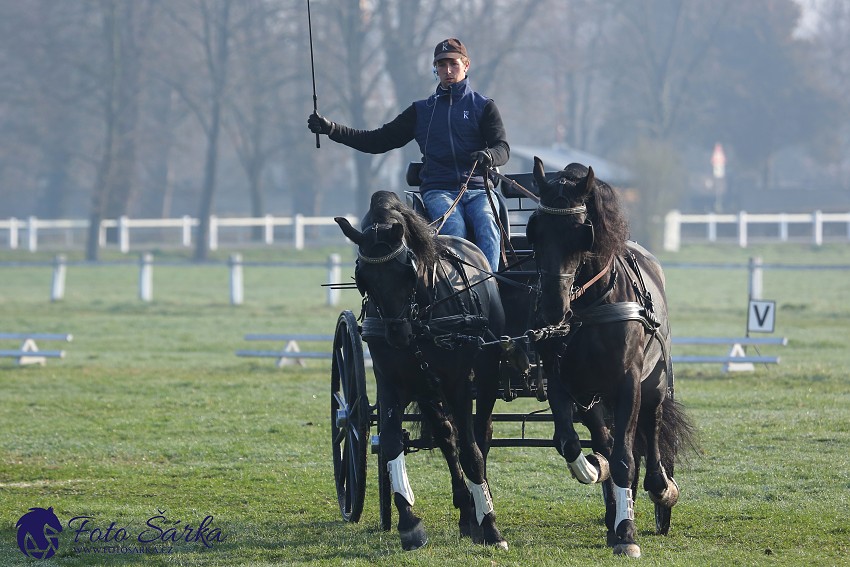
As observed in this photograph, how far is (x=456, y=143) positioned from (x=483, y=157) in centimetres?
53

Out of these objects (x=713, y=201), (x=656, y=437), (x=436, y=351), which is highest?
(x=713, y=201)

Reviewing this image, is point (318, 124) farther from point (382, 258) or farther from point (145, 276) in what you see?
point (145, 276)

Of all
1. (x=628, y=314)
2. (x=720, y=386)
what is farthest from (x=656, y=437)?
(x=720, y=386)

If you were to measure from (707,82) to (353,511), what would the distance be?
184 feet

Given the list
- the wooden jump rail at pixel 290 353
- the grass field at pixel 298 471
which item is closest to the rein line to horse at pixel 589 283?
the grass field at pixel 298 471

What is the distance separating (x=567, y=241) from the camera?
20.7ft

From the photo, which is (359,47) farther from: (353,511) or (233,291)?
(353,511)

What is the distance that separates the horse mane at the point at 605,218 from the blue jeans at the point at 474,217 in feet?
4.15

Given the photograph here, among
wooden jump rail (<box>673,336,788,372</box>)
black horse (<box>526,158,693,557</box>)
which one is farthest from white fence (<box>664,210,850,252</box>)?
black horse (<box>526,158,693,557</box>)

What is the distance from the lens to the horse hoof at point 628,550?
21.5 ft

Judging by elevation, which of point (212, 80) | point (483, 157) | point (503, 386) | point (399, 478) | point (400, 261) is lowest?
point (399, 478)

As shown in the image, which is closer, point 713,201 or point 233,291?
point 233,291

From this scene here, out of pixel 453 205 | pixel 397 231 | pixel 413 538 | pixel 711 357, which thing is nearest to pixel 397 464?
pixel 413 538

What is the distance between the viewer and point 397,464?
687cm
